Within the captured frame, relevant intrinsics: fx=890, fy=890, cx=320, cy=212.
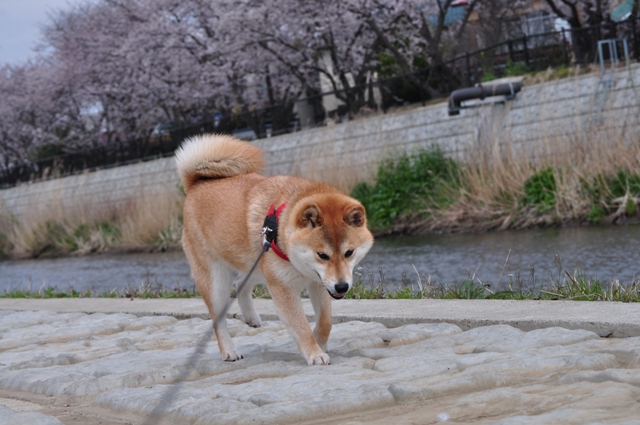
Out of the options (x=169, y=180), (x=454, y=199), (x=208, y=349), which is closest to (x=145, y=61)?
(x=169, y=180)

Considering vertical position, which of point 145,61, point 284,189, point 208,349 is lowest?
point 208,349

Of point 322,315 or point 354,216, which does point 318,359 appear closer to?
point 322,315

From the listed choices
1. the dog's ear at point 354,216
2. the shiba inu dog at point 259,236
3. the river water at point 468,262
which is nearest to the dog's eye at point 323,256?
the shiba inu dog at point 259,236

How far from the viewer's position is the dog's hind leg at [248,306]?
6.08 m

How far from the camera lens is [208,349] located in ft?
19.4

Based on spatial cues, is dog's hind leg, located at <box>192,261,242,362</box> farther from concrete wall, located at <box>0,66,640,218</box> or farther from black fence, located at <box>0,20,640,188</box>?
black fence, located at <box>0,20,640,188</box>

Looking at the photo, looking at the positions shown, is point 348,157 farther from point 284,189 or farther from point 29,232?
point 284,189

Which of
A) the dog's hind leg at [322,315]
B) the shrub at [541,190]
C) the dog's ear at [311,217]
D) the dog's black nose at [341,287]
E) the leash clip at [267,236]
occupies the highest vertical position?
the dog's ear at [311,217]

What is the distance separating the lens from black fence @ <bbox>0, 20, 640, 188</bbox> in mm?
21375

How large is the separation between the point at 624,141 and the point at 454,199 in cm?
338

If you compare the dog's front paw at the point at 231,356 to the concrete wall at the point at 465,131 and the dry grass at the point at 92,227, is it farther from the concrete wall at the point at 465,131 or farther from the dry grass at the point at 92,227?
the dry grass at the point at 92,227

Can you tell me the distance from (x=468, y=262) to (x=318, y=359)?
7505mm

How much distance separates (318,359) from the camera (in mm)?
4844

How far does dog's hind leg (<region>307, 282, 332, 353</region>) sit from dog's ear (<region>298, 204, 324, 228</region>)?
420 millimetres
